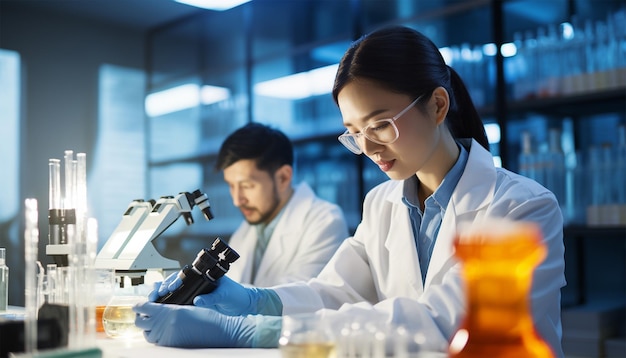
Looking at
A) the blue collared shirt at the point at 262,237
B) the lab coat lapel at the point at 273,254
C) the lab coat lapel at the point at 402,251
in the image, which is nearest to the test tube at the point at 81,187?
the lab coat lapel at the point at 402,251

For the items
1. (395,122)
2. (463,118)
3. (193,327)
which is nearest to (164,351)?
(193,327)

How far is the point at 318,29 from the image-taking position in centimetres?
421

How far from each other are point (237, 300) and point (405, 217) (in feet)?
1.72

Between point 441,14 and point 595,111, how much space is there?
893 millimetres

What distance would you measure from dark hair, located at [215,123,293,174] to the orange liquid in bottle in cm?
194

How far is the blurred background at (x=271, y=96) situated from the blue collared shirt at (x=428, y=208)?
800 millimetres

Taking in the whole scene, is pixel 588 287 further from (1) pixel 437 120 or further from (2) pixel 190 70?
(2) pixel 190 70

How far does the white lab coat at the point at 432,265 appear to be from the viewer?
1244 millimetres

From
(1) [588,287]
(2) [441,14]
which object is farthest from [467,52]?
(1) [588,287]

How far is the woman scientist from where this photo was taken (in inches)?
51.3

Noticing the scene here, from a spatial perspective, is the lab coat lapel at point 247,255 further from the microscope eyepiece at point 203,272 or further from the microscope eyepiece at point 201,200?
the microscope eyepiece at point 203,272

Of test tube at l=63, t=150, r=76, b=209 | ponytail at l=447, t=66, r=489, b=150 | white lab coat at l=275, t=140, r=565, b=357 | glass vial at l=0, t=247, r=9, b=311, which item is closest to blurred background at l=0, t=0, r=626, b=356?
test tube at l=63, t=150, r=76, b=209

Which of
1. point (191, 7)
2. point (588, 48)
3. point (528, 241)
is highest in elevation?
point (191, 7)

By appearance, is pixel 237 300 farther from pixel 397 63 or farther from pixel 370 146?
pixel 397 63
